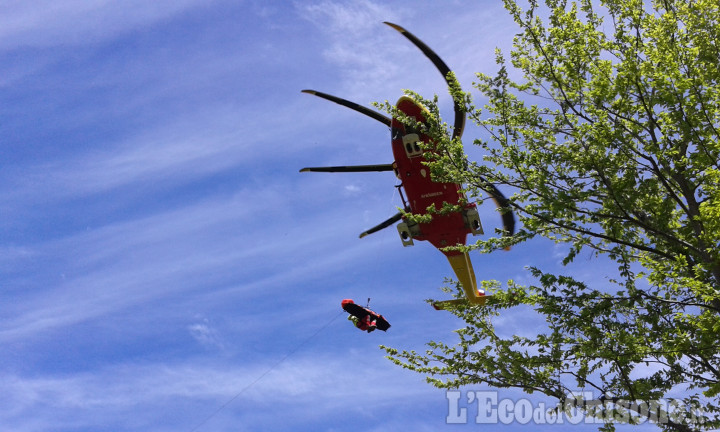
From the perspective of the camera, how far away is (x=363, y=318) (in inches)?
838

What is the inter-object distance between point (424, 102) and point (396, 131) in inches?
267

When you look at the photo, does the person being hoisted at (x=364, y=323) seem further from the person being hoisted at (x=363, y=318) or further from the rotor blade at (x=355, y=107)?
the rotor blade at (x=355, y=107)

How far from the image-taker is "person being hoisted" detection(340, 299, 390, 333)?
21094 mm

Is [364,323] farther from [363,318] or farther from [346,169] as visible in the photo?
[346,169]

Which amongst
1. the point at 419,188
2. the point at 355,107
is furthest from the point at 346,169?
the point at 419,188

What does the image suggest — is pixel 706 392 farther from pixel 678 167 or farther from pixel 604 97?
pixel 604 97

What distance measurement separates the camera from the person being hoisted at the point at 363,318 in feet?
69.2

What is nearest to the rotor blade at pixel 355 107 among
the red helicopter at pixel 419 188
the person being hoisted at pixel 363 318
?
the red helicopter at pixel 419 188

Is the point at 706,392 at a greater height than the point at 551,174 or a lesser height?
lesser

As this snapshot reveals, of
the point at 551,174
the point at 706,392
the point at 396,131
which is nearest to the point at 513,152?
the point at 551,174

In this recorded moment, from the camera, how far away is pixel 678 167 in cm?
965

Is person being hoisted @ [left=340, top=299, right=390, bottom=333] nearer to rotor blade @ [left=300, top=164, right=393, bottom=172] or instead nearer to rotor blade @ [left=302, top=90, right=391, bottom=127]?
rotor blade @ [left=300, top=164, right=393, bottom=172]

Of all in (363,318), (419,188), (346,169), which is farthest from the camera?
(363,318)

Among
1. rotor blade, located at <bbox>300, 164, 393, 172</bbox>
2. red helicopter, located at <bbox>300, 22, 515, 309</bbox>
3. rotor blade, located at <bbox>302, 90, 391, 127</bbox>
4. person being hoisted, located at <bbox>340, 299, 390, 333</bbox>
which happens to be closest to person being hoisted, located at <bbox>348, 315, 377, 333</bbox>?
person being hoisted, located at <bbox>340, 299, 390, 333</bbox>
